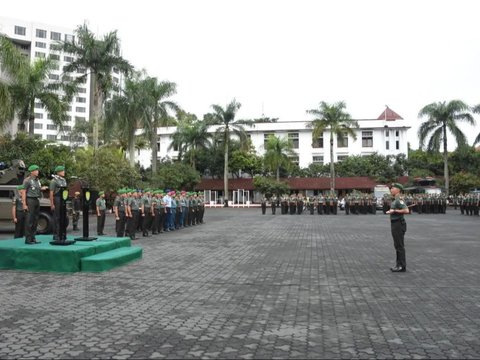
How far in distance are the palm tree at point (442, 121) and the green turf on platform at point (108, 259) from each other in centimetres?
3926

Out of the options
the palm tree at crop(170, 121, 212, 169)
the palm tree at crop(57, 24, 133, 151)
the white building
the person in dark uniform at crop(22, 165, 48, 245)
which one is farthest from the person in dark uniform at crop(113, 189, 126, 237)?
the white building

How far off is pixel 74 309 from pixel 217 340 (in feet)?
7.17

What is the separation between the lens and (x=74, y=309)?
5555mm

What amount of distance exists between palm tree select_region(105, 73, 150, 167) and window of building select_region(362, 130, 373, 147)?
113 ft

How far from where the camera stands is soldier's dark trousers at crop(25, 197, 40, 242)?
29.2ft

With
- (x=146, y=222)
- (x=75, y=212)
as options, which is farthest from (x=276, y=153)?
(x=146, y=222)

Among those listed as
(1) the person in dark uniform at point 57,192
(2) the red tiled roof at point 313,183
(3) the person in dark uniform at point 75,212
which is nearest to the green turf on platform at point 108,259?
(1) the person in dark uniform at point 57,192

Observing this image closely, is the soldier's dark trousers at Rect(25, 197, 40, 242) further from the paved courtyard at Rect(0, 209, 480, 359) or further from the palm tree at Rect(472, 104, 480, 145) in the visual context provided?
the palm tree at Rect(472, 104, 480, 145)

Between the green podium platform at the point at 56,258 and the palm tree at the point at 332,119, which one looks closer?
the green podium platform at the point at 56,258

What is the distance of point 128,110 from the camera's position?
3350cm

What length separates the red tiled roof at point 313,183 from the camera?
50381mm

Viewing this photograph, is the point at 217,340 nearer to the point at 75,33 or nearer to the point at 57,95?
the point at 57,95

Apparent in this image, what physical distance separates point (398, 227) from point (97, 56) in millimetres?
26366

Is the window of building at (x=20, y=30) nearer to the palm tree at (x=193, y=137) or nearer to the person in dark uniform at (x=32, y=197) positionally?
the palm tree at (x=193, y=137)
